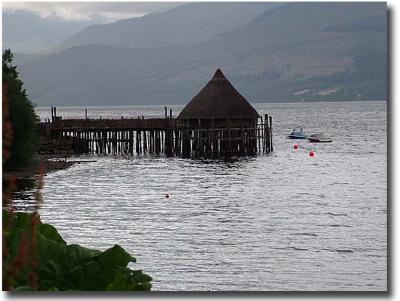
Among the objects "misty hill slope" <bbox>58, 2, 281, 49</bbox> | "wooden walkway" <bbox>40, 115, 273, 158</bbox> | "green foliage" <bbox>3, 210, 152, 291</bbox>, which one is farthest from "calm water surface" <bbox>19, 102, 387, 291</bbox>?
"green foliage" <bbox>3, 210, 152, 291</bbox>

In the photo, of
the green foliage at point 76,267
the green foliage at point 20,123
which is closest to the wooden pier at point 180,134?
the green foliage at point 20,123

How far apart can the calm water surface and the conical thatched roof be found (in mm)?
3346

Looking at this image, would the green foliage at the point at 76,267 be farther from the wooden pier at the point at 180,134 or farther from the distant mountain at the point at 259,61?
the wooden pier at the point at 180,134

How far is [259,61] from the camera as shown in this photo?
20.5 meters

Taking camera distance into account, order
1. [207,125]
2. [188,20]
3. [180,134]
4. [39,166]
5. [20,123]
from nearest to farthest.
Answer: [188,20], [20,123], [39,166], [207,125], [180,134]

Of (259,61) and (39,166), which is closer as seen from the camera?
(259,61)

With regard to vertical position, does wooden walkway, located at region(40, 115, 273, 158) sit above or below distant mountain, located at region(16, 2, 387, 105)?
below

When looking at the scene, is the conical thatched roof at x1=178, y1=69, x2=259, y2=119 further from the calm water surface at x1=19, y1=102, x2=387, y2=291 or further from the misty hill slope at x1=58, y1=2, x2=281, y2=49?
the misty hill slope at x1=58, y1=2, x2=281, y2=49

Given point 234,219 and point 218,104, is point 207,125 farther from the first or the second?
point 234,219

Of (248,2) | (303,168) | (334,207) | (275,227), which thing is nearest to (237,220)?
(275,227)

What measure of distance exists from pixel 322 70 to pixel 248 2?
47.7 ft

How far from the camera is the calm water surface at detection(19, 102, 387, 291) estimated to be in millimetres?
16188

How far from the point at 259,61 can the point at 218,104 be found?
3029cm

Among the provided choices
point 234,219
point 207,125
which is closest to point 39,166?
point 207,125
